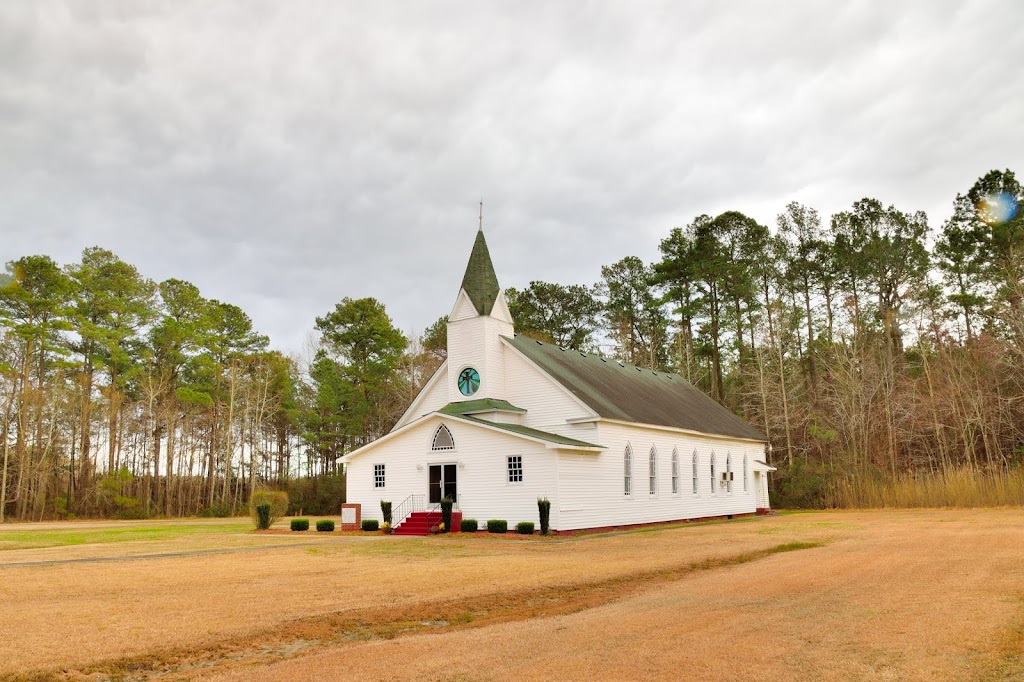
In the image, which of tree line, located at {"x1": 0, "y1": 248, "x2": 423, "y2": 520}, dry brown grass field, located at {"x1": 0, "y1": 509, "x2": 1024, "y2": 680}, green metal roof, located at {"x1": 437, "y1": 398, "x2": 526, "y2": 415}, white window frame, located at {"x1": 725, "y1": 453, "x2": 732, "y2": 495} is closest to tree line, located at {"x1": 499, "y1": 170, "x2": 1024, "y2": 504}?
white window frame, located at {"x1": 725, "y1": 453, "x2": 732, "y2": 495}

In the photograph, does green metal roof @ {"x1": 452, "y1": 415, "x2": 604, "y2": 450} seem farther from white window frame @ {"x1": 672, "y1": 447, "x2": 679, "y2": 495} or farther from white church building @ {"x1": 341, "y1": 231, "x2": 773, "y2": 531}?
white window frame @ {"x1": 672, "y1": 447, "x2": 679, "y2": 495}

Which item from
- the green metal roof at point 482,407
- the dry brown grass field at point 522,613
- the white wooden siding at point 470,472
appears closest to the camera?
the dry brown grass field at point 522,613

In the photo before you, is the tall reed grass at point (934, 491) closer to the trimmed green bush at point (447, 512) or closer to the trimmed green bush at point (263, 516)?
the trimmed green bush at point (447, 512)

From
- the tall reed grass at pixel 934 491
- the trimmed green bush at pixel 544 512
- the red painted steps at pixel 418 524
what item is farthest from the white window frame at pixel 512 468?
the tall reed grass at pixel 934 491

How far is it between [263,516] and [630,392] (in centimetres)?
1667

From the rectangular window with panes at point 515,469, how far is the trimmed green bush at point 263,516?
9485 mm

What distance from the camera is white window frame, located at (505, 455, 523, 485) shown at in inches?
1041

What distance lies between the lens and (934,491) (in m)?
35.3

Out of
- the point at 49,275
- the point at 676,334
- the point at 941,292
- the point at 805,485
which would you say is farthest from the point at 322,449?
the point at 941,292

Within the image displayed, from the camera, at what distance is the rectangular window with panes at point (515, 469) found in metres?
26.4

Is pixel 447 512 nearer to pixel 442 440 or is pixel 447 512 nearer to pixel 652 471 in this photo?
pixel 442 440

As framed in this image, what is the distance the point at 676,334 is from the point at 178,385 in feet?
124

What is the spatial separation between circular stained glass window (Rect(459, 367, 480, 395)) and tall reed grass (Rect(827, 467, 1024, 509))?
21.5 meters

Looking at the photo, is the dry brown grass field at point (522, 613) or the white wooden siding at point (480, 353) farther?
the white wooden siding at point (480, 353)
